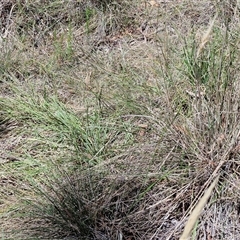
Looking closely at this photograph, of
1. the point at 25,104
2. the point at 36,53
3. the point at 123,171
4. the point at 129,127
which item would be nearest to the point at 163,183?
the point at 123,171

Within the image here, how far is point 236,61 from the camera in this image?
219cm

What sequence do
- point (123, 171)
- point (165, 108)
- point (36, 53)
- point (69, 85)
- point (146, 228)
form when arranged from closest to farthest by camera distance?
1. point (146, 228)
2. point (123, 171)
3. point (165, 108)
4. point (69, 85)
5. point (36, 53)

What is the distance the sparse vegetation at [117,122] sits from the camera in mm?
1805

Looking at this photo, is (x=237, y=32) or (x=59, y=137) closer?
(x=59, y=137)

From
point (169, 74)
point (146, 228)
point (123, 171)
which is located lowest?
point (146, 228)

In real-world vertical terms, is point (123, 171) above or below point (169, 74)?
below

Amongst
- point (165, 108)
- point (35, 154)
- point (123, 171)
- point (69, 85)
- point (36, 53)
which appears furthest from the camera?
point (36, 53)

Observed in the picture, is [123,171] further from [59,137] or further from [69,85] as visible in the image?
[69,85]

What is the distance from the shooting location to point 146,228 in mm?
1797

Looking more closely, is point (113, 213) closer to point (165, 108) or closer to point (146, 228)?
point (146, 228)

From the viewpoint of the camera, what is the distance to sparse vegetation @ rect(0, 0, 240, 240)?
5.92 ft

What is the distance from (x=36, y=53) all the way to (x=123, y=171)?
4.65ft

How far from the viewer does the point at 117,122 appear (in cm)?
227

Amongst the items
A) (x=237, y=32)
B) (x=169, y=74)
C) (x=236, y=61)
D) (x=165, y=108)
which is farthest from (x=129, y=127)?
(x=237, y=32)
